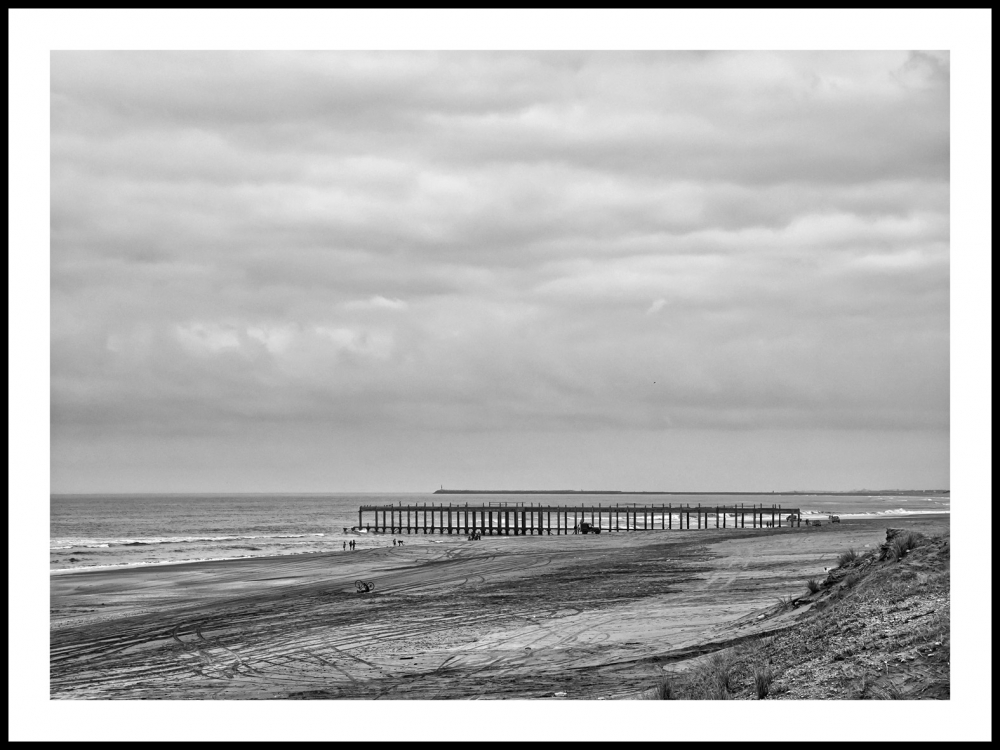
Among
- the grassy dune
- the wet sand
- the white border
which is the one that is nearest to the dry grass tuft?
the grassy dune

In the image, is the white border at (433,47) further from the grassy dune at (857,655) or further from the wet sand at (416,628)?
the wet sand at (416,628)

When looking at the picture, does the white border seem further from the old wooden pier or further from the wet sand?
the old wooden pier

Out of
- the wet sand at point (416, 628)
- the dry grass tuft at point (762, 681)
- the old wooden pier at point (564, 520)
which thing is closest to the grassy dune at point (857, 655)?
the dry grass tuft at point (762, 681)

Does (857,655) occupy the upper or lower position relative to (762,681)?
upper

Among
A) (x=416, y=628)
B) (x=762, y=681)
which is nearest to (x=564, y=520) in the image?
(x=416, y=628)

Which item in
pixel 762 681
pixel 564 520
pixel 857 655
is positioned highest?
pixel 857 655

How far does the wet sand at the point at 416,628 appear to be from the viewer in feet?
49.4

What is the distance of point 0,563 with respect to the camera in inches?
299

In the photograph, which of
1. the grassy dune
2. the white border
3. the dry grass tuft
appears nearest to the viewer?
the white border

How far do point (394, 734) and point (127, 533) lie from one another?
93.3 m

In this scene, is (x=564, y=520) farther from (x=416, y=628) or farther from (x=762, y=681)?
(x=762, y=681)

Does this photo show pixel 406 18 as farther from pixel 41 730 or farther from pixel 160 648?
pixel 160 648

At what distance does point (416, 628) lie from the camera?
68.1ft

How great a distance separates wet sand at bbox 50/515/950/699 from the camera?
15.1 m
